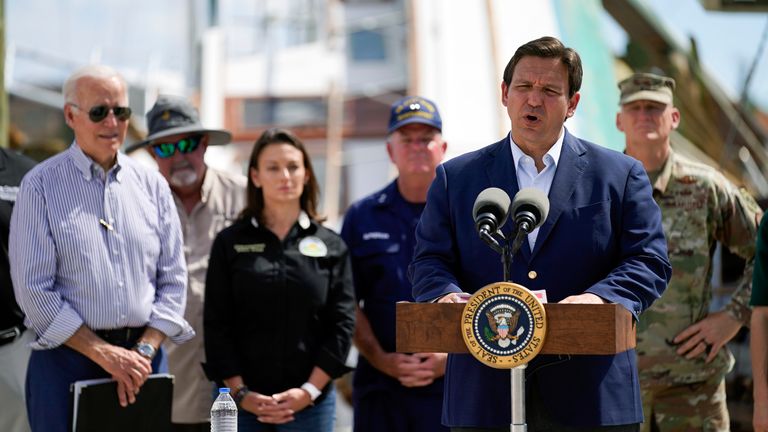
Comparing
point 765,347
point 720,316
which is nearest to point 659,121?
point 720,316

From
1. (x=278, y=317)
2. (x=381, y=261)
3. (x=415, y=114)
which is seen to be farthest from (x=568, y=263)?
(x=415, y=114)

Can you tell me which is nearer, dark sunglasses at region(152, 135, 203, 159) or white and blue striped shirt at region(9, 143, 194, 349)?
white and blue striped shirt at region(9, 143, 194, 349)

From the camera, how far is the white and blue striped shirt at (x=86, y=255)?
4938 millimetres

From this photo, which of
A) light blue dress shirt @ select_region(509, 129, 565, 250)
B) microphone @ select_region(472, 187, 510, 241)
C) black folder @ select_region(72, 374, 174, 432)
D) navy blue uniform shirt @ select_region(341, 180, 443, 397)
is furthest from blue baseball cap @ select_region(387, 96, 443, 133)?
microphone @ select_region(472, 187, 510, 241)

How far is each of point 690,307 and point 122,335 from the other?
2.35m

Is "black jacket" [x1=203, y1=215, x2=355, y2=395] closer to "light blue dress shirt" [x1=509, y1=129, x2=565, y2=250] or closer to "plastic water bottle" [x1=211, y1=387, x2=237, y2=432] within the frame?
"plastic water bottle" [x1=211, y1=387, x2=237, y2=432]

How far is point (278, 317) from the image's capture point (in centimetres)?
551

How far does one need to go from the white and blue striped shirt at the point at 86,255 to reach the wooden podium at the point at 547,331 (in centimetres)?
181

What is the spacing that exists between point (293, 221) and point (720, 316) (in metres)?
1.87

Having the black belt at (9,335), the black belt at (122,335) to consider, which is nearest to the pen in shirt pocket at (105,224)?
the black belt at (122,335)

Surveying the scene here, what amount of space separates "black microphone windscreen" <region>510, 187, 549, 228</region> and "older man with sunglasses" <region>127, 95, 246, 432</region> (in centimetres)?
278

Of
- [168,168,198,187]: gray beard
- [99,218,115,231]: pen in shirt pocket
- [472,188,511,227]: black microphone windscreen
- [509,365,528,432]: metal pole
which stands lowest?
[509,365,528,432]: metal pole

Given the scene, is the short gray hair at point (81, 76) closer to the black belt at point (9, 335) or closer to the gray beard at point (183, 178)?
the gray beard at point (183, 178)

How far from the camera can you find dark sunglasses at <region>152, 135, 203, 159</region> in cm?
628
